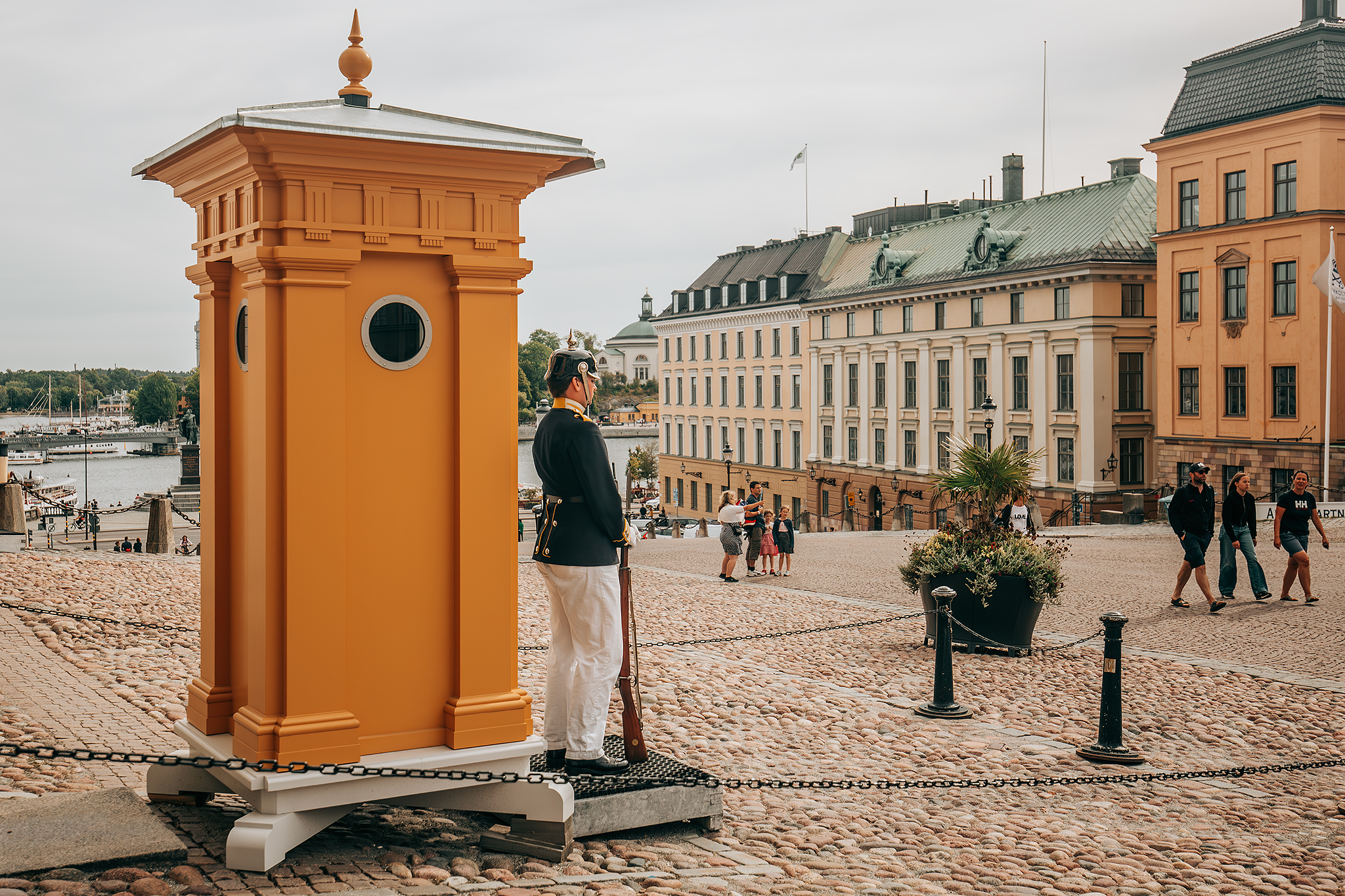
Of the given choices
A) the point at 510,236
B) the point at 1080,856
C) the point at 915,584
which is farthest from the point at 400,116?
the point at 915,584

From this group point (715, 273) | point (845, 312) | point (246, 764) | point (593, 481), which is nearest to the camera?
point (246, 764)

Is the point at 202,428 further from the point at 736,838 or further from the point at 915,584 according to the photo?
the point at 915,584

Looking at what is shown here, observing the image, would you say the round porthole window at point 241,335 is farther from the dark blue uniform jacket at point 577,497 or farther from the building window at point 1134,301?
the building window at point 1134,301

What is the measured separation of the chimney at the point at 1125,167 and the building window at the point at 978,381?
9.30 metres

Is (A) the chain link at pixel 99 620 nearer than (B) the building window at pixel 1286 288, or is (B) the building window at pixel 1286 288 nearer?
(A) the chain link at pixel 99 620

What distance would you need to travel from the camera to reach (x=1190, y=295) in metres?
40.5

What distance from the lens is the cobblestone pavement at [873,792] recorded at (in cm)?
492

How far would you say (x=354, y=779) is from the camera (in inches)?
186

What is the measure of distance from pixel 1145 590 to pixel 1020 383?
31.3 meters

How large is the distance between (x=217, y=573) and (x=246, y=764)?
1.05 m

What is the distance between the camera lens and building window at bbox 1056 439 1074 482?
4494 cm

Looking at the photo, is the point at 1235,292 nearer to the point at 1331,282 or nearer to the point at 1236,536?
the point at 1331,282

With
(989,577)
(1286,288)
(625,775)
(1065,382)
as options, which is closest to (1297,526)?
(989,577)

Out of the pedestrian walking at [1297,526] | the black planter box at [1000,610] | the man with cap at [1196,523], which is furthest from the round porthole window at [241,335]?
the pedestrian walking at [1297,526]
